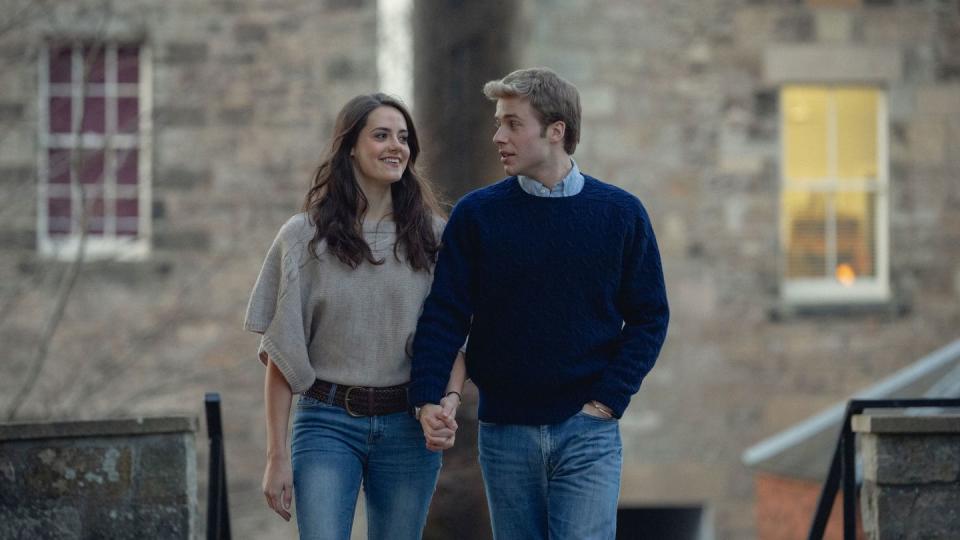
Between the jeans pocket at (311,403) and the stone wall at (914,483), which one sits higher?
the jeans pocket at (311,403)

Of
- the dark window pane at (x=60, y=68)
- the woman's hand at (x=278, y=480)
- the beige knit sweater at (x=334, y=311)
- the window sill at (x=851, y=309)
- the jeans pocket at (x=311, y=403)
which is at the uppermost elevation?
the dark window pane at (x=60, y=68)

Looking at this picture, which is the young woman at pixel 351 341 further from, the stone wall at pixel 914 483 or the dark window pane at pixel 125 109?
the dark window pane at pixel 125 109

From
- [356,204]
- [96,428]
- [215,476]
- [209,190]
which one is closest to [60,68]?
[209,190]

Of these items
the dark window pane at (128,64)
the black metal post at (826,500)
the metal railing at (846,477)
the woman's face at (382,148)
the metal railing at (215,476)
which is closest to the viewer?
the woman's face at (382,148)

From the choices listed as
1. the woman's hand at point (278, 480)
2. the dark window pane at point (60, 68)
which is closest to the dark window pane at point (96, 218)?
the dark window pane at point (60, 68)

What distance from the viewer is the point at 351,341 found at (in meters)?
3.83

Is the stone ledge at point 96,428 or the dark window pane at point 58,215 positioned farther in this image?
the dark window pane at point 58,215

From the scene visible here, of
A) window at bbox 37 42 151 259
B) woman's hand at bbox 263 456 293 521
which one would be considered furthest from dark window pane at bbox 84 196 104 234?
woman's hand at bbox 263 456 293 521

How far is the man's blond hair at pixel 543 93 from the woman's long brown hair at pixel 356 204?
0.35m

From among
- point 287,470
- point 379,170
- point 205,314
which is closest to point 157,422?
point 287,470

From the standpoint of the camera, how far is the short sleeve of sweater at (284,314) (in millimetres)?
3779

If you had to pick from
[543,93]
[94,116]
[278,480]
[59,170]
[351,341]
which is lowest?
[278,480]

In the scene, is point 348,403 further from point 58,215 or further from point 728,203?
→ point 58,215

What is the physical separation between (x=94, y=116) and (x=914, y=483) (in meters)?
8.68
